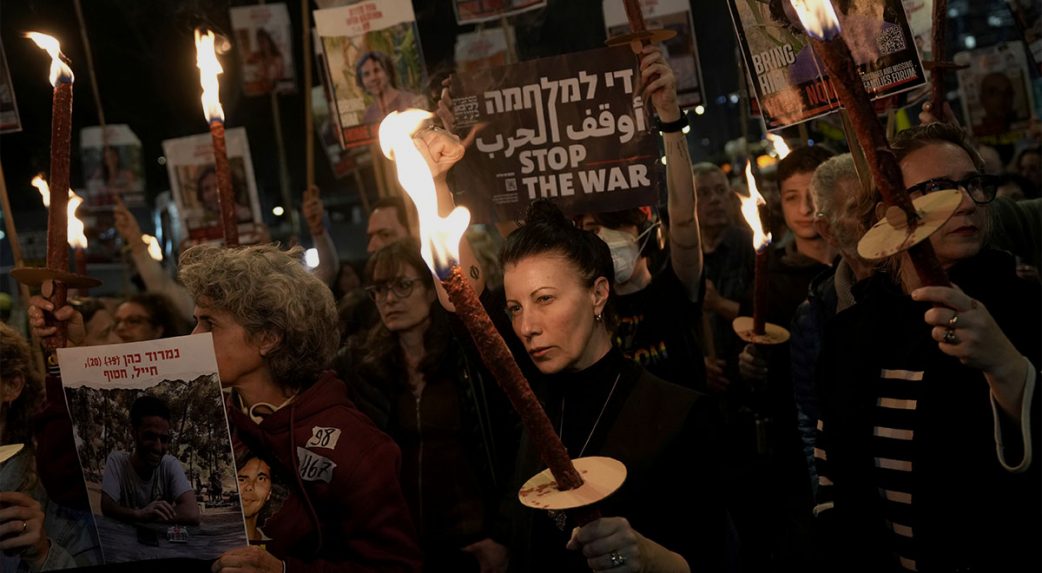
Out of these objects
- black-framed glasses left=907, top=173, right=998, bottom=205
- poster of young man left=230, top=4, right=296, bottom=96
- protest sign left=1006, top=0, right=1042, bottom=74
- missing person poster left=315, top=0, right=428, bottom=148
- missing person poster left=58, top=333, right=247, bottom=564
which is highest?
poster of young man left=230, top=4, right=296, bottom=96

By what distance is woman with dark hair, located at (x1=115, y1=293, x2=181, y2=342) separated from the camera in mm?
4906

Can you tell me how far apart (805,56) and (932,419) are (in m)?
1.91

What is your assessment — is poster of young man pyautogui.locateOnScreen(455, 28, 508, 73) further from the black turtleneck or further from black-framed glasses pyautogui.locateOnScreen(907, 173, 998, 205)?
black-framed glasses pyautogui.locateOnScreen(907, 173, 998, 205)

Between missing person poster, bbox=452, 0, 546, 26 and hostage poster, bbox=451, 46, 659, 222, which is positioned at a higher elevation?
missing person poster, bbox=452, 0, 546, 26

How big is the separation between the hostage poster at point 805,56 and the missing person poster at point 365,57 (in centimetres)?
254

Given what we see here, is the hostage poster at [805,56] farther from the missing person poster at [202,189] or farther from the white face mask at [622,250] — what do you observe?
the missing person poster at [202,189]

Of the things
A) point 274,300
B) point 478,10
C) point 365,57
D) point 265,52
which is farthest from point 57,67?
point 265,52

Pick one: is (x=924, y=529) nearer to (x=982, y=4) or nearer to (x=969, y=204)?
(x=969, y=204)

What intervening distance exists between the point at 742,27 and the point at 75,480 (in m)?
2.95

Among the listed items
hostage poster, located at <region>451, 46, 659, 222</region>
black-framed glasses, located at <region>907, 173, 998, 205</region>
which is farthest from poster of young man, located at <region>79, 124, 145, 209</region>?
black-framed glasses, located at <region>907, 173, 998, 205</region>

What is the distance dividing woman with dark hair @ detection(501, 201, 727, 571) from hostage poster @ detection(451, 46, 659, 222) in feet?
2.76

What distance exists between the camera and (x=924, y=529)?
2.21 meters

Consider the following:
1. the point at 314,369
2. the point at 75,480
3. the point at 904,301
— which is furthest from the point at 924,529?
the point at 75,480

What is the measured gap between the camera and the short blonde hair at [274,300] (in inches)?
107
